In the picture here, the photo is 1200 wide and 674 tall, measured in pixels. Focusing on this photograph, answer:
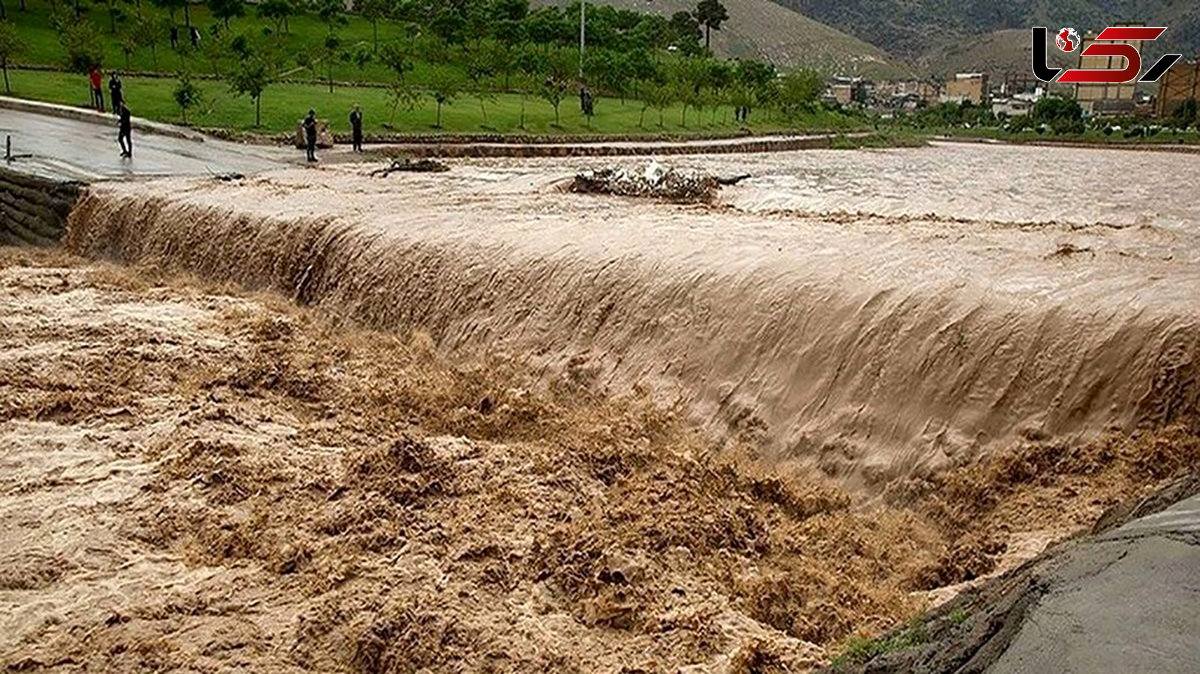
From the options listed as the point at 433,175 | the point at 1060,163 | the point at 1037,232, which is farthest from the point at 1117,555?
the point at 1060,163

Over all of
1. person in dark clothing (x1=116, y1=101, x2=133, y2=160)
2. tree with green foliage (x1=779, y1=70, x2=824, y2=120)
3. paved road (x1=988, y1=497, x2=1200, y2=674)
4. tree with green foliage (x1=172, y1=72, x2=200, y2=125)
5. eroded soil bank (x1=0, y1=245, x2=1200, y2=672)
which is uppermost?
tree with green foliage (x1=779, y1=70, x2=824, y2=120)

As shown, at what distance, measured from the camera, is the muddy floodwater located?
6031 mm

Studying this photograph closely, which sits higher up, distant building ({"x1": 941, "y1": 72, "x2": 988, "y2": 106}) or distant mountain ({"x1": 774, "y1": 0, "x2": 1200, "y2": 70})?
distant mountain ({"x1": 774, "y1": 0, "x2": 1200, "y2": 70})

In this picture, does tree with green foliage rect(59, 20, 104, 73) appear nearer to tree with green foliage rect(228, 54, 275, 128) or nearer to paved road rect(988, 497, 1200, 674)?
tree with green foliage rect(228, 54, 275, 128)

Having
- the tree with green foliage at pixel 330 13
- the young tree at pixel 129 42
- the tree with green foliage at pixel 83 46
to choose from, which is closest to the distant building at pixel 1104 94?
the tree with green foliage at pixel 330 13

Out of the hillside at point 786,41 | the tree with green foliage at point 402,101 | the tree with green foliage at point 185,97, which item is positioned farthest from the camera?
the hillside at point 786,41

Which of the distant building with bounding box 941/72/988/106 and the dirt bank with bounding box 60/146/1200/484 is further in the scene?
the distant building with bounding box 941/72/988/106

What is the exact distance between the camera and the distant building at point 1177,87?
61.9 meters

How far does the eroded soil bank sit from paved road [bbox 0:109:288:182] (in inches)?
413

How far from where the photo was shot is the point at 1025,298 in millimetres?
8094

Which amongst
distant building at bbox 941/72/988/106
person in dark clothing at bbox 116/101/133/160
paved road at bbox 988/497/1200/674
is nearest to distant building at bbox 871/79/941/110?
distant building at bbox 941/72/988/106

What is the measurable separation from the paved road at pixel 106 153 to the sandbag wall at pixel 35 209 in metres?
0.58

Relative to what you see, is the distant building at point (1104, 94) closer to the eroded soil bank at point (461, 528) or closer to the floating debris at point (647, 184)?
the floating debris at point (647, 184)

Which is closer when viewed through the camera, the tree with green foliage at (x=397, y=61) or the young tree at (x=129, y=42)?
the young tree at (x=129, y=42)
